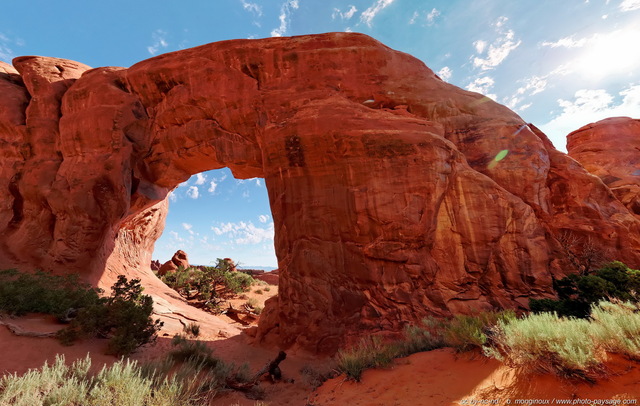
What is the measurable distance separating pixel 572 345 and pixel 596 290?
3963 mm

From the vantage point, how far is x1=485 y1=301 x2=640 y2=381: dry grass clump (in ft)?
10.4

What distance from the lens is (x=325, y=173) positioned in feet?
32.5

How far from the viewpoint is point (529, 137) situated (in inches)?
415

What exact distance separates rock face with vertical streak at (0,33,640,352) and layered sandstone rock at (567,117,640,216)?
37.3 feet

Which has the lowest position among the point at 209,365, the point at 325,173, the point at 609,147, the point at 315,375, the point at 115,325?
the point at 315,375

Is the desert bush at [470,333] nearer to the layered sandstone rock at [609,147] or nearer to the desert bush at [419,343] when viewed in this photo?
the desert bush at [419,343]

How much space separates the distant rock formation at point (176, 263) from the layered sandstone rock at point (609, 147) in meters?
32.7

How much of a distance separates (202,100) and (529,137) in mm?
13483

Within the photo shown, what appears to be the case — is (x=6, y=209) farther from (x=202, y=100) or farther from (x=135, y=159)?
(x=202, y=100)

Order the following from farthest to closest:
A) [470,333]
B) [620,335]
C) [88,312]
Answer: [88,312] < [470,333] < [620,335]

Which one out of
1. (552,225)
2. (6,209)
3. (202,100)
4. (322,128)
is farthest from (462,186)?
(6,209)

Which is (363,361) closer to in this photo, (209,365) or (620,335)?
(209,365)

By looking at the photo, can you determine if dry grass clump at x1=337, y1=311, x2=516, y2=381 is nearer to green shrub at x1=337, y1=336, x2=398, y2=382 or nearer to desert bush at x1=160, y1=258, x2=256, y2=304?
green shrub at x1=337, y1=336, x2=398, y2=382

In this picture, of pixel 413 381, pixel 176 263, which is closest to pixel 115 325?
pixel 413 381
